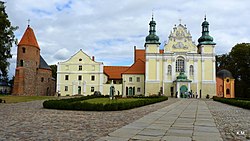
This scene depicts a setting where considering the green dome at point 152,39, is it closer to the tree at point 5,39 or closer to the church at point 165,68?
the church at point 165,68

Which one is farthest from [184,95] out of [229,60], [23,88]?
[23,88]

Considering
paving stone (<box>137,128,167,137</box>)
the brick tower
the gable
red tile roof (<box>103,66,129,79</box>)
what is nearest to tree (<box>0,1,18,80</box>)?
paving stone (<box>137,128,167,137</box>)

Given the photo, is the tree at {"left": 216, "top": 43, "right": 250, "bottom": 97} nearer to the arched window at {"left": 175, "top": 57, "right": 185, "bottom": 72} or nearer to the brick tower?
the arched window at {"left": 175, "top": 57, "right": 185, "bottom": 72}

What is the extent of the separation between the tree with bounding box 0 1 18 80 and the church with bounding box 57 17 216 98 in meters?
32.9

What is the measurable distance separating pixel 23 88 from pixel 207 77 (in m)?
37.9

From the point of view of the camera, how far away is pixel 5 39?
2552cm

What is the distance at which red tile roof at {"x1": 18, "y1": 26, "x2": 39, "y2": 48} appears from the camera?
2039 inches

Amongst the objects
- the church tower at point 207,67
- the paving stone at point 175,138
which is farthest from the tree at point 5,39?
the church tower at point 207,67

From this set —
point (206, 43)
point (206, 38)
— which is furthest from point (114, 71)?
point (206, 38)

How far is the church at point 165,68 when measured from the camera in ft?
190

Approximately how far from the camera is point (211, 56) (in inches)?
2308

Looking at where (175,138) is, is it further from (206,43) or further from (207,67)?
(206,43)

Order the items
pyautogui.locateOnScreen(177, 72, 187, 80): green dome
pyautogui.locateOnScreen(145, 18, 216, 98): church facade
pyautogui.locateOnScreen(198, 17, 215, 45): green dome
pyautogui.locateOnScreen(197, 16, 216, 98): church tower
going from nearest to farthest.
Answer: pyautogui.locateOnScreen(177, 72, 187, 80): green dome, pyautogui.locateOnScreen(197, 16, 216, 98): church tower, pyautogui.locateOnScreen(145, 18, 216, 98): church facade, pyautogui.locateOnScreen(198, 17, 215, 45): green dome

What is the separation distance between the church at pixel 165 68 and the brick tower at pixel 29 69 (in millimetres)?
5714
